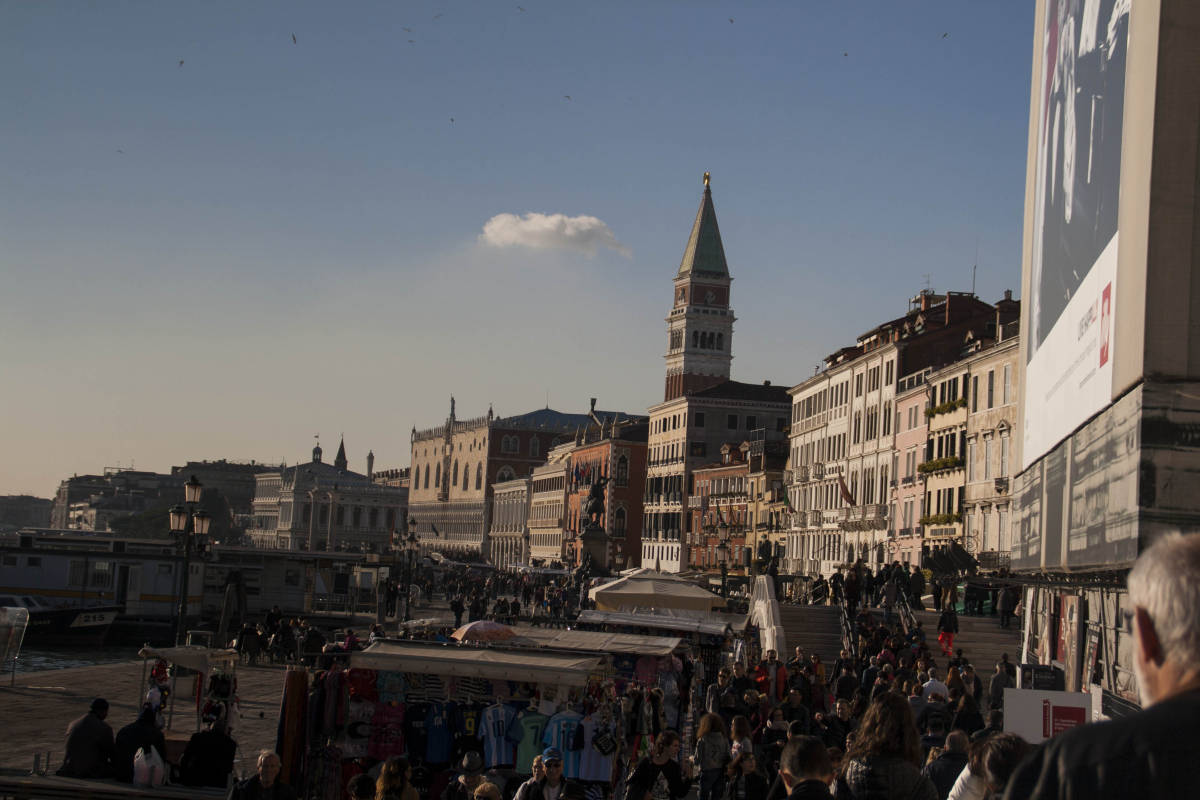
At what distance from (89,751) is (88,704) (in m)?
12.3

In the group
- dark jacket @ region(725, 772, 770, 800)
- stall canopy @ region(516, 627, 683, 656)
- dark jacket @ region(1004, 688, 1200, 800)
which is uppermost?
dark jacket @ region(1004, 688, 1200, 800)

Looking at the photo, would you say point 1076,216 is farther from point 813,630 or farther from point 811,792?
point 813,630

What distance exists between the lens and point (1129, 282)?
37.1 ft

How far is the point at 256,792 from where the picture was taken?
29.8 feet

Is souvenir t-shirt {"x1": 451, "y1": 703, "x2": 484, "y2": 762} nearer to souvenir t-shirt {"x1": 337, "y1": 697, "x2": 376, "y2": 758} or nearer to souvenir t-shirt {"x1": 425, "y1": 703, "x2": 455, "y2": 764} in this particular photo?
souvenir t-shirt {"x1": 425, "y1": 703, "x2": 455, "y2": 764}

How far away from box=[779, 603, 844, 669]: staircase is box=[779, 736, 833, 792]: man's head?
86.4 feet

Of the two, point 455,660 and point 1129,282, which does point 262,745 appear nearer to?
point 455,660

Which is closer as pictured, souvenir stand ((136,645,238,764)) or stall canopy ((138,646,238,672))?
souvenir stand ((136,645,238,764))

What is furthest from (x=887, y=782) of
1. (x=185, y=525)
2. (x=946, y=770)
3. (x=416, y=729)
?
(x=185, y=525)

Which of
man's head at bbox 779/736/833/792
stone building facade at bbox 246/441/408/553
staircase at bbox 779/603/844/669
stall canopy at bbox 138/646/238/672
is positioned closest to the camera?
man's head at bbox 779/736/833/792

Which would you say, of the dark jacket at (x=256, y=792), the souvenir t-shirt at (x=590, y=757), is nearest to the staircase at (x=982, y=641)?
the souvenir t-shirt at (x=590, y=757)

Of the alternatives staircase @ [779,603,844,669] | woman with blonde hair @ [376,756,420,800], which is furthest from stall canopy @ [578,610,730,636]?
woman with blonde hair @ [376,756,420,800]

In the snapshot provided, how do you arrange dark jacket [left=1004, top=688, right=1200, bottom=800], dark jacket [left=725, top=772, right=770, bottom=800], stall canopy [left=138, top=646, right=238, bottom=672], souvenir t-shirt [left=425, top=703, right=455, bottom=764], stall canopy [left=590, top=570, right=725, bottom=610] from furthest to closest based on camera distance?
stall canopy [left=590, top=570, right=725, bottom=610], stall canopy [left=138, top=646, right=238, bottom=672], souvenir t-shirt [left=425, top=703, right=455, bottom=764], dark jacket [left=725, top=772, right=770, bottom=800], dark jacket [left=1004, top=688, right=1200, bottom=800]

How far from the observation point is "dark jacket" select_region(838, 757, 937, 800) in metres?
6.25
